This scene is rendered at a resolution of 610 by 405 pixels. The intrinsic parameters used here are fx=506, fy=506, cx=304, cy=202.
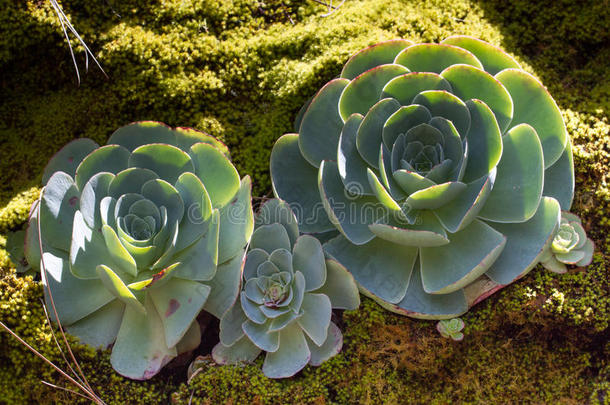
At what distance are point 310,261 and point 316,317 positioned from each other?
201 mm

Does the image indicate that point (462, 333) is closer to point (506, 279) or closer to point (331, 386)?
point (506, 279)

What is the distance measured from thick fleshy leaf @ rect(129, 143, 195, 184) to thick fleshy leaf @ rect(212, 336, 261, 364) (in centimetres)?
65

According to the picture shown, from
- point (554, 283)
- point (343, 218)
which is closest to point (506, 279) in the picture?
point (554, 283)

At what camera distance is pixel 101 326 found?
1.87 meters

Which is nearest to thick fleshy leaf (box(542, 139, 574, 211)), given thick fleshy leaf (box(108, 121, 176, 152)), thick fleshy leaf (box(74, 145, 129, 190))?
thick fleshy leaf (box(108, 121, 176, 152))

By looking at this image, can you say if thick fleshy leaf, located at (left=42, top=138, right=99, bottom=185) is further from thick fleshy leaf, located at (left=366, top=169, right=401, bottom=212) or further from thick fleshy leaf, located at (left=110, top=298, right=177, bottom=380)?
thick fleshy leaf, located at (left=366, top=169, right=401, bottom=212)

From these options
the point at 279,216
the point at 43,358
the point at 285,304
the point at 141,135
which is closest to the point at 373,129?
the point at 279,216

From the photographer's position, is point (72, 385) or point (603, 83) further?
point (603, 83)

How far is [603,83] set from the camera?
224 centimetres

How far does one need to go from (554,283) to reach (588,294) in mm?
120

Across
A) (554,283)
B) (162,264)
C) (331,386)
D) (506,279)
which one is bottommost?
(331,386)

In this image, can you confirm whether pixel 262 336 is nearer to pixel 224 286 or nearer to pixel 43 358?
pixel 224 286

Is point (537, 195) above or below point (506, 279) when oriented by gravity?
above

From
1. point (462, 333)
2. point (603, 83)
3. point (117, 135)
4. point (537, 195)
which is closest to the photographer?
point (537, 195)
